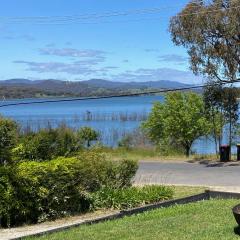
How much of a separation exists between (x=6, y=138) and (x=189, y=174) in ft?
35.4

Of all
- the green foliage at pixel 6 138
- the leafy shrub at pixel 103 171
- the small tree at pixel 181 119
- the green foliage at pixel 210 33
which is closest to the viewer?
the green foliage at pixel 6 138

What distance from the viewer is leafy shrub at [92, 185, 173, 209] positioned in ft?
37.7

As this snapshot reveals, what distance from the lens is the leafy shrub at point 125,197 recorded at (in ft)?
37.7

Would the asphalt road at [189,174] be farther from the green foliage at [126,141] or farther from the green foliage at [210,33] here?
the green foliage at [126,141]

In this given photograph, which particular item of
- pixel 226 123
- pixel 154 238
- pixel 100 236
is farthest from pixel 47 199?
pixel 226 123

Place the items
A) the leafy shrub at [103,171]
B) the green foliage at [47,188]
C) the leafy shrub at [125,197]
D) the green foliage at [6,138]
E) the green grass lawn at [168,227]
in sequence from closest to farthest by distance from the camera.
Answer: the green grass lawn at [168,227]
the green foliage at [47,188]
the green foliage at [6,138]
the leafy shrub at [125,197]
the leafy shrub at [103,171]

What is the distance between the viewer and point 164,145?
1320 inches

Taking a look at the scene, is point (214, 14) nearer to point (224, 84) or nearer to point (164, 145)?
point (224, 84)

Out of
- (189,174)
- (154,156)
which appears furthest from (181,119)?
(189,174)

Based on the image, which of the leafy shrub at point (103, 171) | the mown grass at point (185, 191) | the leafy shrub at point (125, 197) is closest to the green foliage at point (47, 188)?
the leafy shrub at point (103, 171)

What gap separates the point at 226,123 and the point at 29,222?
19953mm

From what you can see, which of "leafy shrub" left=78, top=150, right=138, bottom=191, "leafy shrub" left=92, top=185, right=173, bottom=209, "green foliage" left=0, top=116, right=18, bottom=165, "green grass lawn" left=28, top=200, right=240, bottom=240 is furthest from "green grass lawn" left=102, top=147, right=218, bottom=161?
"green grass lawn" left=28, top=200, right=240, bottom=240

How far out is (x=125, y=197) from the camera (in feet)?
38.1

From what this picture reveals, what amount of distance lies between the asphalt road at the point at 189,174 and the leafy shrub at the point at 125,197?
441 centimetres
